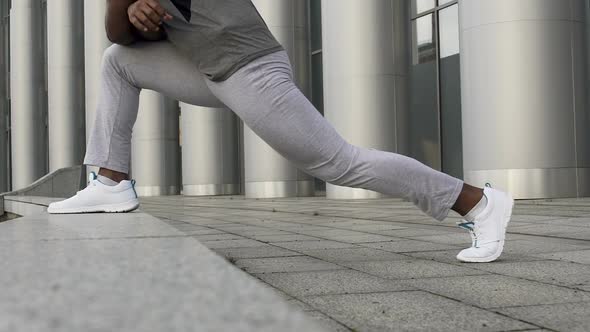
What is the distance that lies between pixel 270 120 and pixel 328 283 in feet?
2.12

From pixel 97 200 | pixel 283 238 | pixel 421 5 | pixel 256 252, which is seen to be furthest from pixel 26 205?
pixel 421 5

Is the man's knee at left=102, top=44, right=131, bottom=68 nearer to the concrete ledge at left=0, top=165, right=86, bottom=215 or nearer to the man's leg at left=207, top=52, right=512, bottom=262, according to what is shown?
the man's leg at left=207, top=52, right=512, bottom=262

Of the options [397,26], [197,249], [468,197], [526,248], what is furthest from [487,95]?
[197,249]

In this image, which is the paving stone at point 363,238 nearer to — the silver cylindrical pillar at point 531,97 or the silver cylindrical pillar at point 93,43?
the silver cylindrical pillar at point 531,97

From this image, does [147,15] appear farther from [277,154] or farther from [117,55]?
[277,154]

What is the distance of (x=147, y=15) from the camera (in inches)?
111

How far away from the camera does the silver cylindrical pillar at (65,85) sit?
87.4 feet

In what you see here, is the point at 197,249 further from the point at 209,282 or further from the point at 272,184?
the point at 272,184

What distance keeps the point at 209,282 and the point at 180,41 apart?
205 cm

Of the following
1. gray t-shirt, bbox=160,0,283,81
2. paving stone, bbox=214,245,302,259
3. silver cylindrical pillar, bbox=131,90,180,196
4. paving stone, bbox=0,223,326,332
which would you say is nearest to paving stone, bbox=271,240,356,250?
paving stone, bbox=214,245,302,259

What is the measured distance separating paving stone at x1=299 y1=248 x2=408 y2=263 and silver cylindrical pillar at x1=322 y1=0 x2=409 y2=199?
887 centimetres

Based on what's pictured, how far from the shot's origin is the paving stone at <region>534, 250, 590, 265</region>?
3287mm

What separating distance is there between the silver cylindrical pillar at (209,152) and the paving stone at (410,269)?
1763 centimetres

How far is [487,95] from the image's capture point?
1016 cm
